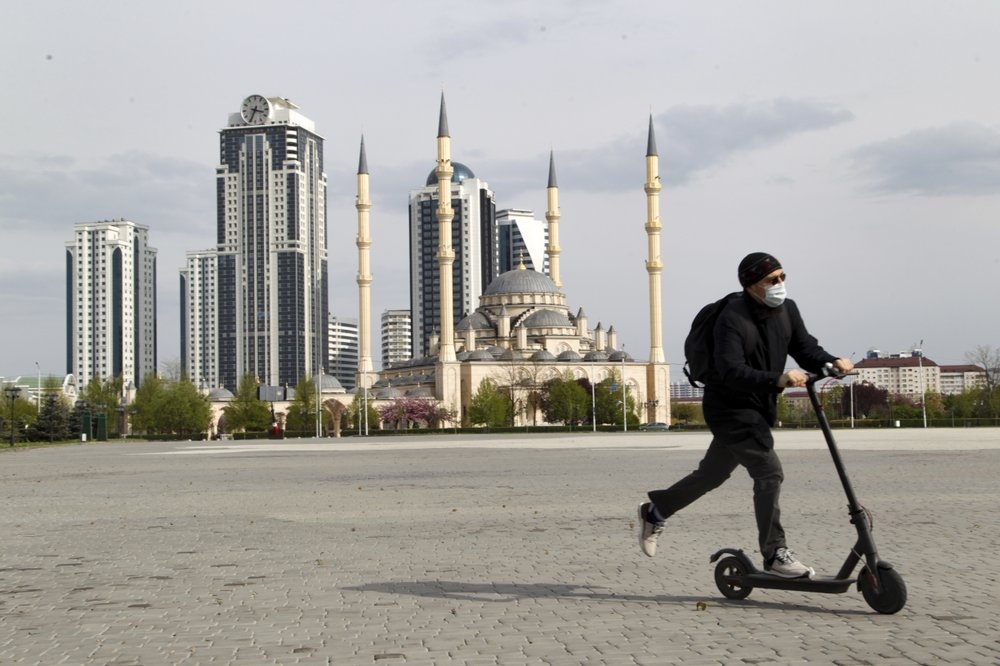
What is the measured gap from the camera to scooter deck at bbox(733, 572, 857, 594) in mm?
6551

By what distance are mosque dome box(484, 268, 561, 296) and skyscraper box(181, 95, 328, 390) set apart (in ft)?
178

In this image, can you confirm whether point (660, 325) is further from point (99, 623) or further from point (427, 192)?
point (99, 623)

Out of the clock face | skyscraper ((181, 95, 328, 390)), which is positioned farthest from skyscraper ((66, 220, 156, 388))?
the clock face

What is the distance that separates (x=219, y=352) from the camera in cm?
18838

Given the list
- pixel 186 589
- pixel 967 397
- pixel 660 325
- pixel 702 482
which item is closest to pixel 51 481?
pixel 186 589

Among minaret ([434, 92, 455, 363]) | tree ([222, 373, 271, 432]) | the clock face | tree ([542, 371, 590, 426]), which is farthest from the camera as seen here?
the clock face

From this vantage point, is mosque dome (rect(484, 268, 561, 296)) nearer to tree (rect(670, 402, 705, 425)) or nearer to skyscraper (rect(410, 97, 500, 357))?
tree (rect(670, 402, 705, 425))

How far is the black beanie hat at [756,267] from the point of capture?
6863 millimetres

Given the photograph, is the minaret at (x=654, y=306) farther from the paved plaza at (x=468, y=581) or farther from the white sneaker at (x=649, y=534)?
the white sneaker at (x=649, y=534)

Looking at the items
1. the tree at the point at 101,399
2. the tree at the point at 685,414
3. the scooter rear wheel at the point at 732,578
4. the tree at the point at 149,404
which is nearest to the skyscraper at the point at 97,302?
the tree at the point at 685,414

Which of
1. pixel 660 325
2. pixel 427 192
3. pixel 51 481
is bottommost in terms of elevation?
pixel 51 481

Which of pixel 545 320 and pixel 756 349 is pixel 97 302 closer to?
pixel 545 320

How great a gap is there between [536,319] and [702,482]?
122m

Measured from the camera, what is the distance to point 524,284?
133 meters
